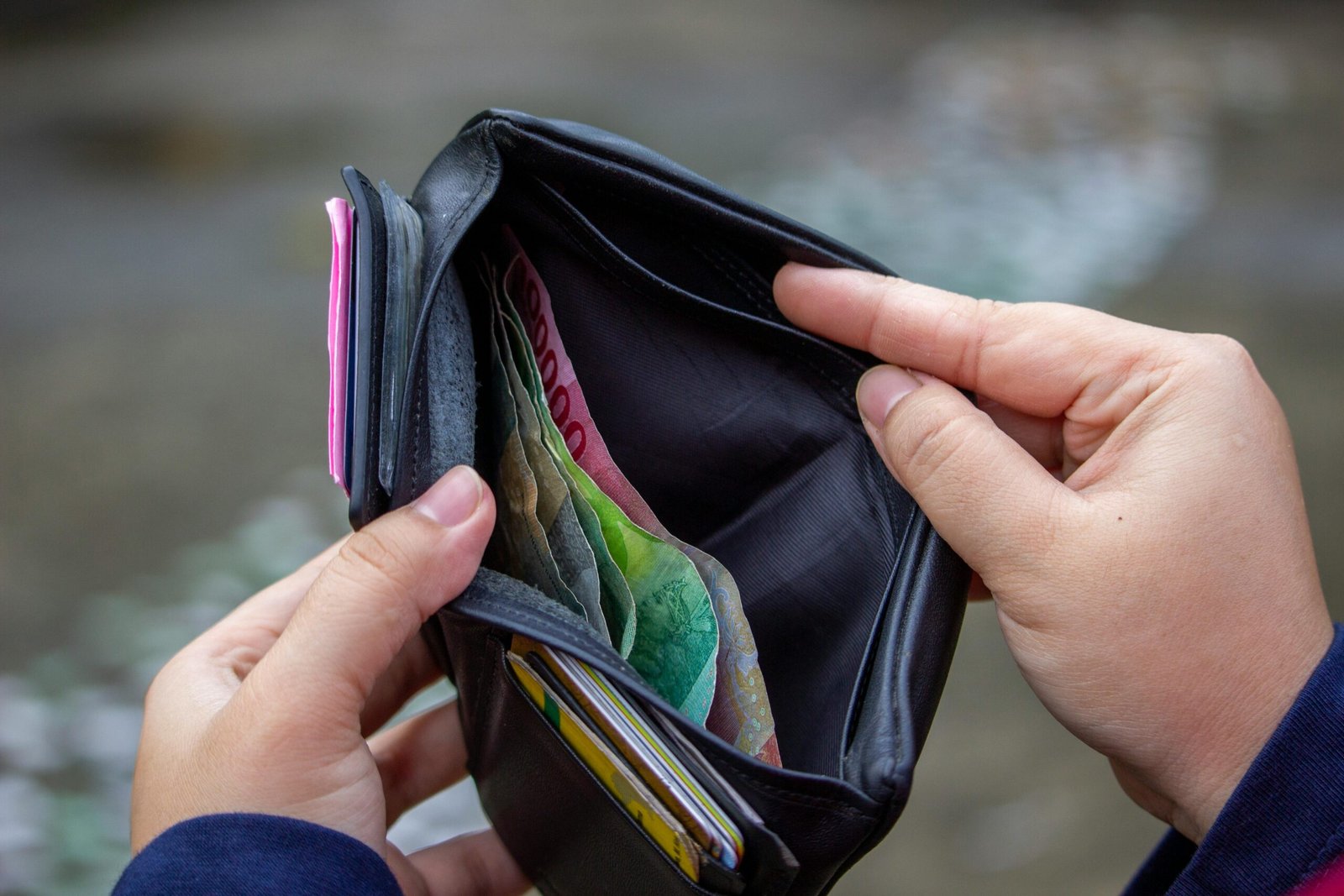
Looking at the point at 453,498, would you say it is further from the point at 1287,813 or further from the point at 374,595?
the point at 1287,813

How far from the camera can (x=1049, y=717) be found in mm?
1569

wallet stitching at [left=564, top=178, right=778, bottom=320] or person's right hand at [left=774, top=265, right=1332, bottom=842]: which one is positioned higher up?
wallet stitching at [left=564, top=178, right=778, bottom=320]

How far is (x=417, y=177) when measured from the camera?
8.09 feet

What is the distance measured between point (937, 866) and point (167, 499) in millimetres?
1511

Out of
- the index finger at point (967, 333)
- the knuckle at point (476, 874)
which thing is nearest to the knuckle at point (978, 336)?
the index finger at point (967, 333)

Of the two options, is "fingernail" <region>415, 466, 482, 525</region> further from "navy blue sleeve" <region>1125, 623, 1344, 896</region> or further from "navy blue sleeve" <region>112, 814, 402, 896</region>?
"navy blue sleeve" <region>1125, 623, 1344, 896</region>

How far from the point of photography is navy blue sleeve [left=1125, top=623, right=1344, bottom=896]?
0.63 metres

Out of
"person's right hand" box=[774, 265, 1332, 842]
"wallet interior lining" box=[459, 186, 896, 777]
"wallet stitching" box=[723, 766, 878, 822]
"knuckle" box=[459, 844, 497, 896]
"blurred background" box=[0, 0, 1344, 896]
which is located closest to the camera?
"wallet stitching" box=[723, 766, 878, 822]


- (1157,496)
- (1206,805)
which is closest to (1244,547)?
(1157,496)

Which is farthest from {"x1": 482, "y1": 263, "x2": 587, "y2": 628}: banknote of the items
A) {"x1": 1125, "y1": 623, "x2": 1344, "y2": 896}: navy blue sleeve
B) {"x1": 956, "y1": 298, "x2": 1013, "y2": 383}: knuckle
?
{"x1": 1125, "y1": 623, "x2": 1344, "y2": 896}: navy blue sleeve

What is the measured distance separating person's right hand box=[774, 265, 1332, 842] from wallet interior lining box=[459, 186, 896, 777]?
A: 4cm

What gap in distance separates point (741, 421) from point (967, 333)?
0.67 ft

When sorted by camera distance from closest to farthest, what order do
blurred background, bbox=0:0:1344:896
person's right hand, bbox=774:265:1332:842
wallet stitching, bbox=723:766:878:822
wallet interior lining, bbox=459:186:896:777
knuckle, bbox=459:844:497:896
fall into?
wallet stitching, bbox=723:766:878:822 → person's right hand, bbox=774:265:1332:842 → wallet interior lining, bbox=459:186:896:777 → knuckle, bbox=459:844:497:896 → blurred background, bbox=0:0:1344:896

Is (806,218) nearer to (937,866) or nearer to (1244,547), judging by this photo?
(937,866)
